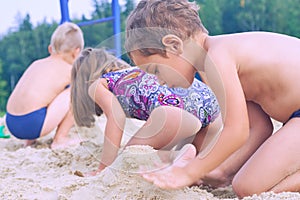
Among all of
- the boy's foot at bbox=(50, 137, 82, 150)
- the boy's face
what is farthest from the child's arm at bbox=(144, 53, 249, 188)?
the boy's foot at bbox=(50, 137, 82, 150)

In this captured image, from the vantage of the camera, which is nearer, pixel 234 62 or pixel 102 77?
pixel 234 62

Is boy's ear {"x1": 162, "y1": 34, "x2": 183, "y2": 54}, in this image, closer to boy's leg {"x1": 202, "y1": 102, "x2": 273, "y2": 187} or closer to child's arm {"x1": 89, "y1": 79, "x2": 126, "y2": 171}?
boy's leg {"x1": 202, "y1": 102, "x2": 273, "y2": 187}

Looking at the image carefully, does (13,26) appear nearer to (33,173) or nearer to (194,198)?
(33,173)

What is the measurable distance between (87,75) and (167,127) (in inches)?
19.3

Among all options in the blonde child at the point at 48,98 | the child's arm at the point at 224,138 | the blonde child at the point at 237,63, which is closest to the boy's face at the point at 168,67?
the blonde child at the point at 237,63

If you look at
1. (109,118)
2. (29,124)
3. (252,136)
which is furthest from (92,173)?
(29,124)

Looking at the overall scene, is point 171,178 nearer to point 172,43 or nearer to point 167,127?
point 172,43

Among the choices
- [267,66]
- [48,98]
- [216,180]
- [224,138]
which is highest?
[267,66]

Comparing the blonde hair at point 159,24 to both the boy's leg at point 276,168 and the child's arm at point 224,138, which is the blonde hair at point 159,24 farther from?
the boy's leg at point 276,168

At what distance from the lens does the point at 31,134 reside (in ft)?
8.33

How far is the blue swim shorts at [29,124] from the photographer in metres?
2.52

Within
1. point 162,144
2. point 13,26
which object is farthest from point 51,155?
point 13,26

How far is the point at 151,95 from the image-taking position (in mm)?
1839

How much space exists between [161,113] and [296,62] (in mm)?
549
